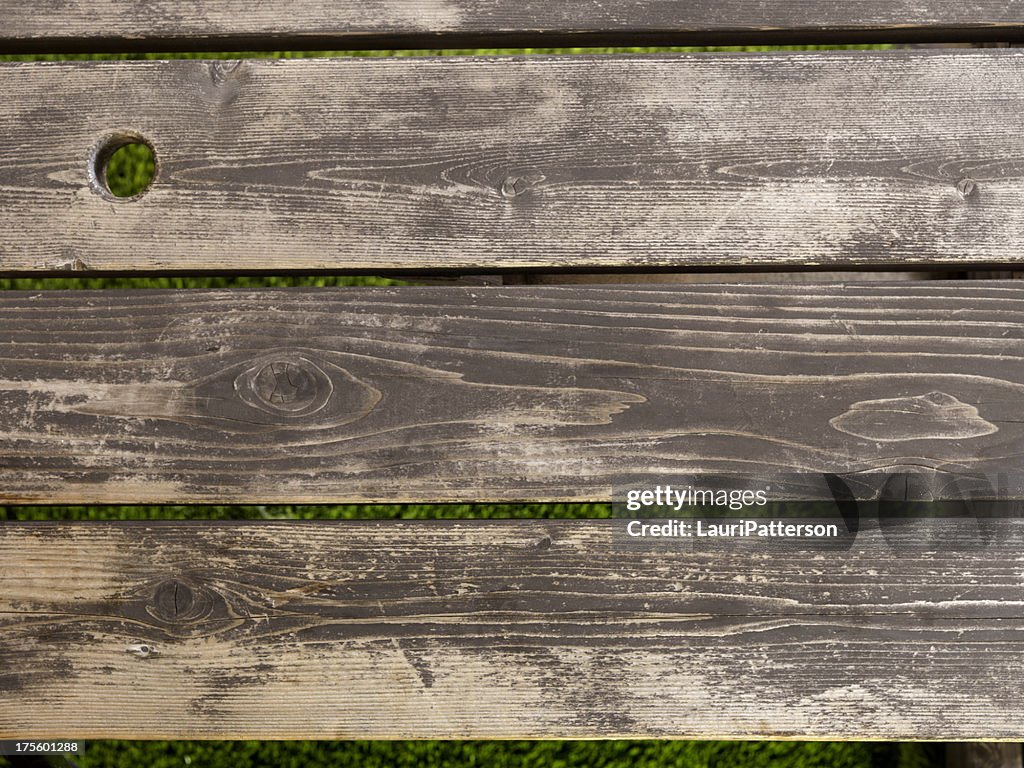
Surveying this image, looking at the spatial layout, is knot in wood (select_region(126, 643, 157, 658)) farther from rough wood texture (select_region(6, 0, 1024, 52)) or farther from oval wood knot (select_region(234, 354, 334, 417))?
rough wood texture (select_region(6, 0, 1024, 52))

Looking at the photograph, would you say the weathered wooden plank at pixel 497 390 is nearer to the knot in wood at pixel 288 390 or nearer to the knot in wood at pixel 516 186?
the knot in wood at pixel 288 390

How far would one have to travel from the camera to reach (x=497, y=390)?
1010mm

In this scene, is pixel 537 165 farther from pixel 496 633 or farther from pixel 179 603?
pixel 179 603

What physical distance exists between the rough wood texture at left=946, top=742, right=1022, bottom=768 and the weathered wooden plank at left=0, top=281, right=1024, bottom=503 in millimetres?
589

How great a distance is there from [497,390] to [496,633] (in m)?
0.33

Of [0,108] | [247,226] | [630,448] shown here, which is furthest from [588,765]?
[0,108]

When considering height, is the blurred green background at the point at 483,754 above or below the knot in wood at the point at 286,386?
below

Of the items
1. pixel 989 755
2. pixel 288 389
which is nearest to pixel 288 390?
pixel 288 389

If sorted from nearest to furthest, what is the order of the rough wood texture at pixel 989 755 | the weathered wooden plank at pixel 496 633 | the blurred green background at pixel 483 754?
the weathered wooden plank at pixel 496 633 → the rough wood texture at pixel 989 755 → the blurred green background at pixel 483 754

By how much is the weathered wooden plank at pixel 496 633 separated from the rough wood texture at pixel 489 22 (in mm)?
682

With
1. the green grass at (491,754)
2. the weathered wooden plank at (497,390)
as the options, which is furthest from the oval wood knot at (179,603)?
the green grass at (491,754)

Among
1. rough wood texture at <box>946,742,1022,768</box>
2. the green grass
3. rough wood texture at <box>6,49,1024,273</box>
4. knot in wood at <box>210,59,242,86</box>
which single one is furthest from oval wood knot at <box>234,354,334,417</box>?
rough wood texture at <box>946,742,1022,768</box>

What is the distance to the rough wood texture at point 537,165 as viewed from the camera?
1012 millimetres

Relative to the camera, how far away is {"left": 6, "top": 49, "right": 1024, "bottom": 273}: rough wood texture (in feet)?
3.32
